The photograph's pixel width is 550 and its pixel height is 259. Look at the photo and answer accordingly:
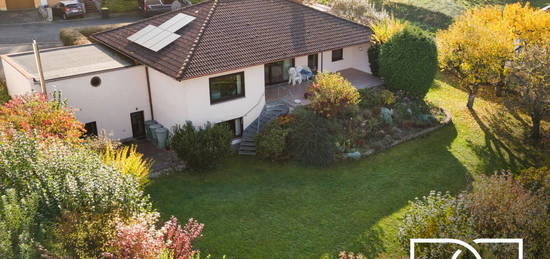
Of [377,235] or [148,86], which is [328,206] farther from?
[148,86]

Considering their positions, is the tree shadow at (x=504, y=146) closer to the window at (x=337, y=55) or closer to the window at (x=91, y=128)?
the window at (x=337, y=55)

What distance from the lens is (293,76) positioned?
30953mm

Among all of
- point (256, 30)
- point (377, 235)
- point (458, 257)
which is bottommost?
point (377, 235)

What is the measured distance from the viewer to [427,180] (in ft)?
83.9

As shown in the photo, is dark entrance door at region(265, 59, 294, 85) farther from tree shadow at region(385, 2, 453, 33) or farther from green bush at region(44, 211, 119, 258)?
tree shadow at region(385, 2, 453, 33)

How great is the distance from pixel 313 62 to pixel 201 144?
11314mm

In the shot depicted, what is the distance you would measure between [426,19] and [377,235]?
32476 mm

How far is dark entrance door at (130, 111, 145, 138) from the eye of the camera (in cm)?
2809

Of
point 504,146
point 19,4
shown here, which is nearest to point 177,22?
point 504,146

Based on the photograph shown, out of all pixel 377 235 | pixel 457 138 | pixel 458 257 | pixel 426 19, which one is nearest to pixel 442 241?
pixel 458 257

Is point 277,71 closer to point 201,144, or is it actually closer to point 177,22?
point 177,22

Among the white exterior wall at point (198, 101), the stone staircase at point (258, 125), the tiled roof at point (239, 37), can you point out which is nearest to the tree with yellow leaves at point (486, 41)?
the tiled roof at point (239, 37)

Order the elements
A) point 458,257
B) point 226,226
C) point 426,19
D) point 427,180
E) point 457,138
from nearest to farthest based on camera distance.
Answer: point 458,257 < point 226,226 < point 427,180 < point 457,138 < point 426,19

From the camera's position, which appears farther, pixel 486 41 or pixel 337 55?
pixel 337 55
